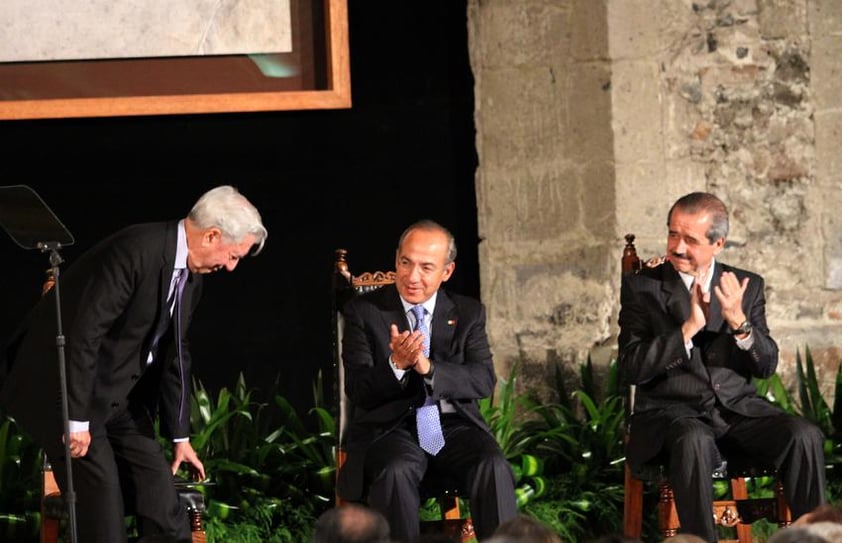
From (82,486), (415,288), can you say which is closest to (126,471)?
(82,486)

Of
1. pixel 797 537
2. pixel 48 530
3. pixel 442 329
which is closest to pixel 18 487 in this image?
pixel 48 530

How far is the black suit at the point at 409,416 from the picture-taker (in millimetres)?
4191

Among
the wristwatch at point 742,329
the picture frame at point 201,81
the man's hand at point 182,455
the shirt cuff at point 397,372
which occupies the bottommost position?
the man's hand at point 182,455

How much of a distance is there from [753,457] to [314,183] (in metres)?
2.21

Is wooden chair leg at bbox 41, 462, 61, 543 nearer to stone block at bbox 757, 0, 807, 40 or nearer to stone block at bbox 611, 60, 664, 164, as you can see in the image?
stone block at bbox 611, 60, 664, 164

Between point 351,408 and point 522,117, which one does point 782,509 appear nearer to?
point 351,408

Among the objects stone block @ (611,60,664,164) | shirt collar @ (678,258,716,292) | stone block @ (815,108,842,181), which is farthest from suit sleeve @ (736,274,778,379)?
stone block @ (815,108,842,181)

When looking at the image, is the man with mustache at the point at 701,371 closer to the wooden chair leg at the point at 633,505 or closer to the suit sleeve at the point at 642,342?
the suit sleeve at the point at 642,342

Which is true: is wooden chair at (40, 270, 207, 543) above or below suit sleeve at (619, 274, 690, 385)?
below

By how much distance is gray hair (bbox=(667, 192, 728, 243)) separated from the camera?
4.54 meters

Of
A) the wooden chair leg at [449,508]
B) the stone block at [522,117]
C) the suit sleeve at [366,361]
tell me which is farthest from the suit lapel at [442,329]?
the stone block at [522,117]

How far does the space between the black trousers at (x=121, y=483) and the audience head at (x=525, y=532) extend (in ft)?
5.13

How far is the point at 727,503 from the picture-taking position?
14.7 ft

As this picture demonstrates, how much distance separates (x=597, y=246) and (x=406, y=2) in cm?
125
